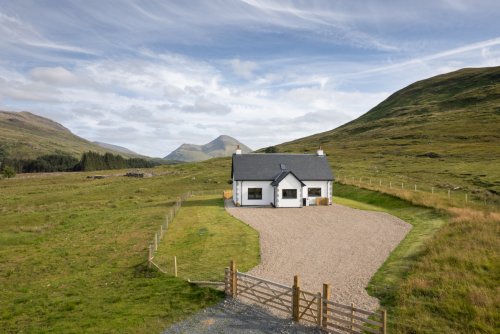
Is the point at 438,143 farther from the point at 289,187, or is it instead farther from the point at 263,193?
the point at 263,193

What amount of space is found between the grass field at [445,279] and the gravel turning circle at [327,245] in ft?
4.02

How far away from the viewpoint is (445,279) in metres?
19.7

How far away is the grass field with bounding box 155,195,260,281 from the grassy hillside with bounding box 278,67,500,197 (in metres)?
37.3

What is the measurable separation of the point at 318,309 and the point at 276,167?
1498 inches

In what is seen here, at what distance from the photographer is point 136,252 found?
29688 millimetres

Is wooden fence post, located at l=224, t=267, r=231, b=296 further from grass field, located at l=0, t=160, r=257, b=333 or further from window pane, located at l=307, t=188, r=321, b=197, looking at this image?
window pane, located at l=307, t=188, r=321, b=197

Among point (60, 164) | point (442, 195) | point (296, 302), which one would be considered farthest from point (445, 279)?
point (60, 164)

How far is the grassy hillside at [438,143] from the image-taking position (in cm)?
7006

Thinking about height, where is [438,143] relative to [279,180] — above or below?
above

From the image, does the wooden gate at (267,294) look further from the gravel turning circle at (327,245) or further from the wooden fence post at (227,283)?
the gravel turning circle at (327,245)

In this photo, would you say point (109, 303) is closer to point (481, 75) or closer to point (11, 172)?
point (11, 172)

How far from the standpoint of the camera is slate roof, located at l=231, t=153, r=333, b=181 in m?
52.3

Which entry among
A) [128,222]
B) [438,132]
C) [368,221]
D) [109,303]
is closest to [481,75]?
[438,132]

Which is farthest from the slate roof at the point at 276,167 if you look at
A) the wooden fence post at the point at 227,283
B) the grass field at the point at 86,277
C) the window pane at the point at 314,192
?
the wooden fence post at the point at 227,283
